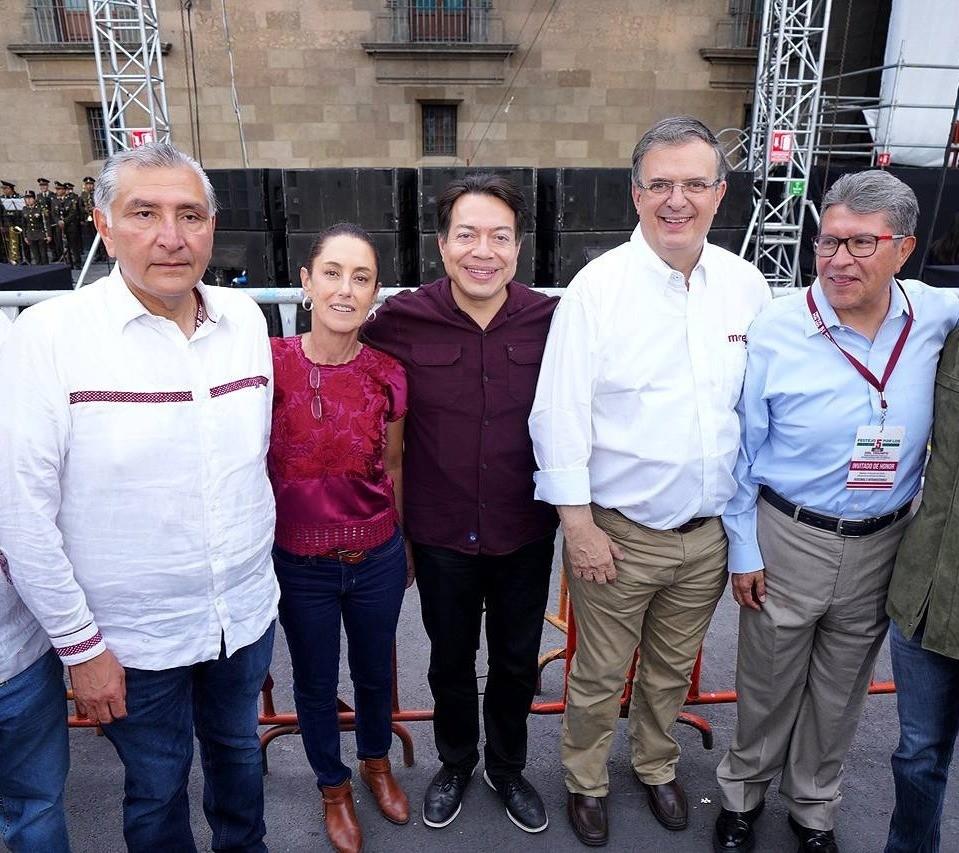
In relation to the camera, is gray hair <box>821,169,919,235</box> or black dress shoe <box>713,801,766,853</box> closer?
gray hair <box>821,169,919,235</box>

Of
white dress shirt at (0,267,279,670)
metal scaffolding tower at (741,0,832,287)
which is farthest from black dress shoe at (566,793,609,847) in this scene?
metal scaffolding tower at (741,0,832,287)

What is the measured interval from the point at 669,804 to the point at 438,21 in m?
15.9

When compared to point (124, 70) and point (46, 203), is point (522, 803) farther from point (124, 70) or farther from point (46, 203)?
point (46, 203)

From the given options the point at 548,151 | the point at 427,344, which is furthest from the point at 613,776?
the point at 548,151

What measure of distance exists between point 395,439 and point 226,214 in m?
7.50

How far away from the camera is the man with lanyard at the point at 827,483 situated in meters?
1.91

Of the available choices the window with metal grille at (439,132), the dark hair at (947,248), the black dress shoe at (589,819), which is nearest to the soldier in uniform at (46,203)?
the window with metal grille at (439,132)

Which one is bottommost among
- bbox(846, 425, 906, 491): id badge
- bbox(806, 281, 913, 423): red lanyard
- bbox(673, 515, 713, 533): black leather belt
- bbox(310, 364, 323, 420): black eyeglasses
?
bbox(673, 515, 713, 533): black leather belt

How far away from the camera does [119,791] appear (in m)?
2.50

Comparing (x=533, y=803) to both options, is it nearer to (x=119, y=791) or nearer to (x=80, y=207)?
(x=119, y=791)

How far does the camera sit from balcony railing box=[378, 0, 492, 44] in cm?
1482

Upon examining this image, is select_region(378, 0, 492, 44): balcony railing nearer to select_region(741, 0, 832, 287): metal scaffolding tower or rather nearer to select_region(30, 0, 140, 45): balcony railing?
select_region(30, 0, 140, 45): balcony railing

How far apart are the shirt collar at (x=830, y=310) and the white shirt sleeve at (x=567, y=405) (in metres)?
0.57

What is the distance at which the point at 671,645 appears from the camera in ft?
7.57
